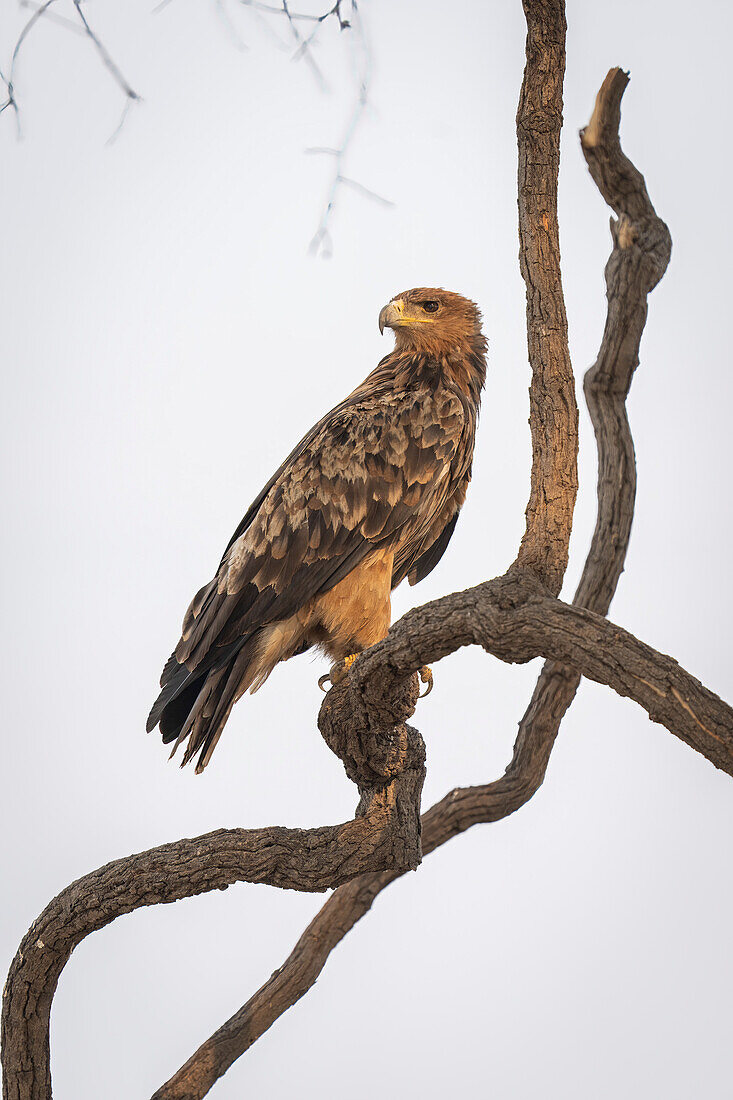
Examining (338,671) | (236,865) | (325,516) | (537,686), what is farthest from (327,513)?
(537,686)

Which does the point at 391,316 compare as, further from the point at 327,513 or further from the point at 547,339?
the point at 547,339

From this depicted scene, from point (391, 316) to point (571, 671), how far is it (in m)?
1.34

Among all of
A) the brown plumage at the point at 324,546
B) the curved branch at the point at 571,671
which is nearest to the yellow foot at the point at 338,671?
the brown plumage at the point at 324,546

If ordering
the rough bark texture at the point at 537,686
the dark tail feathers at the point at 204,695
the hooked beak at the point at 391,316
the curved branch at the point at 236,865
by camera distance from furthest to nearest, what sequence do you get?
the hooked beak at the point at 391,316 → the dark tail feathers at the point at 204,695 → the curved branch at the point at 236,865 → the rough bark texture at the point at 537,686

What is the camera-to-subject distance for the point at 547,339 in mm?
2455

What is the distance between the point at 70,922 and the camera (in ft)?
9.60

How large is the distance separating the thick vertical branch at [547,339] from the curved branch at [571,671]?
99cm

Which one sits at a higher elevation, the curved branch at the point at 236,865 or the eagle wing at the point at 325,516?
the eagle wing at the point at 325,516

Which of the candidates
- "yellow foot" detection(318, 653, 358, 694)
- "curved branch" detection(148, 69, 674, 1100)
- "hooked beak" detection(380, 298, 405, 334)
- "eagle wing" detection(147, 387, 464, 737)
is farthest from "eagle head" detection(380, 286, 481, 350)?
"yellow foot" detection(318, 653, 358, 694)

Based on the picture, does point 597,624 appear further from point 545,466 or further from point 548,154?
point 548,154

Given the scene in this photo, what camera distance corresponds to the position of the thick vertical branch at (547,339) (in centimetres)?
244

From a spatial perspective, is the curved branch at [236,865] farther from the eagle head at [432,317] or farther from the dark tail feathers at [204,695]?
the eagle head at [432,317]

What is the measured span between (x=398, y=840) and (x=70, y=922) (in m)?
0.88

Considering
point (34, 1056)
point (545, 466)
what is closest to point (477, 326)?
point (545, 466)
